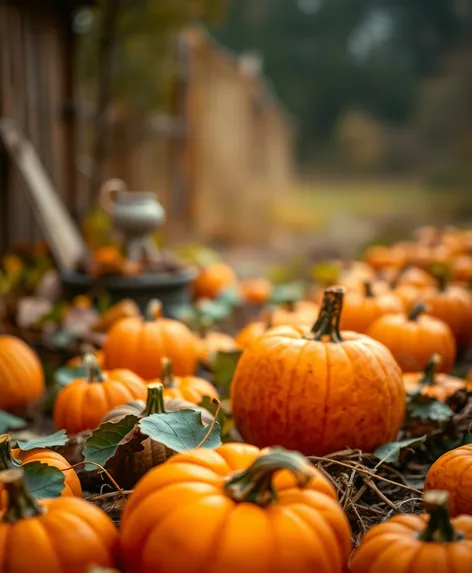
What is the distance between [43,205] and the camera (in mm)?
4984

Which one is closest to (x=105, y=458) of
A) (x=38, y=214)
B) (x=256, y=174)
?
(x=38, y=214)

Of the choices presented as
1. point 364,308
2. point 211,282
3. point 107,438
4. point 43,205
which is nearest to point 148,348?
point 364,308

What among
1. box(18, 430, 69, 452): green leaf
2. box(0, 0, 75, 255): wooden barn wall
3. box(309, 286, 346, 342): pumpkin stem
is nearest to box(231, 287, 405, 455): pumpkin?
box(309, 286, 346, 342): pumpkin stem

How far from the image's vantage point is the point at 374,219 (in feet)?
50.3

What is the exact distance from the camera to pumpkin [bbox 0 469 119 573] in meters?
1.03

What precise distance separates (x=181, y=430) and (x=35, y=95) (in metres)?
4.89

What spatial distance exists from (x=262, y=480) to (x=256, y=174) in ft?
37.5

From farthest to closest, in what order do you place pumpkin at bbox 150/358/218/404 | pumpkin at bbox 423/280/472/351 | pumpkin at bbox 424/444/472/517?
pumpkin at bbox 423/280/472/351 < pumpkin at bbox 150/358/218/404 < pumpkin at bbox 424/444/472/517

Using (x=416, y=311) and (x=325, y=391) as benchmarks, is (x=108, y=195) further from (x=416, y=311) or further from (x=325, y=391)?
(x=325, y=391)

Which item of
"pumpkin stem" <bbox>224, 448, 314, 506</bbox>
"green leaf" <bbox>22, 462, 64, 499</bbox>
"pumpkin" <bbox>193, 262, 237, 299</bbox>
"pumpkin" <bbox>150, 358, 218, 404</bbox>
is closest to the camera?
"pumpkin stem" <bbox>224, 448, 314, 506</bbox>

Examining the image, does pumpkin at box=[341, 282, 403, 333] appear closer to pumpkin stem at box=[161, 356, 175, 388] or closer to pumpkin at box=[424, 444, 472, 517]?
pumpkin stem at box=[161, 356, 175, 388]

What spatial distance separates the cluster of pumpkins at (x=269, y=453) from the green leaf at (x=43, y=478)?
0.25 feet

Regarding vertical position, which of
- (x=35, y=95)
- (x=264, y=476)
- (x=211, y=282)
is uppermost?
(x=35, y=95)

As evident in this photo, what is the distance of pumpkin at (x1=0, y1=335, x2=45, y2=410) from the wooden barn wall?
2748 mm
